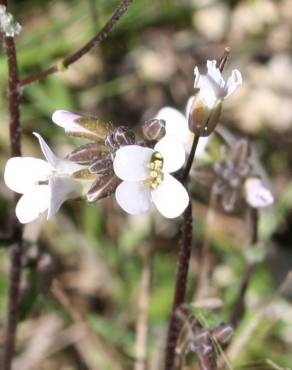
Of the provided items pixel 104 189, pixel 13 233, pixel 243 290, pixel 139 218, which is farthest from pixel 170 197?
pixel 139 218

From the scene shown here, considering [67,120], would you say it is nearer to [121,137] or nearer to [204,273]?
[121,137]

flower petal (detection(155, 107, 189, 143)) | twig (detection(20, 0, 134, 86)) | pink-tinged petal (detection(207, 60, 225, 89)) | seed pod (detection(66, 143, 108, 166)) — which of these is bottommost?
seed pod (detection(66, 143, 108, 166))

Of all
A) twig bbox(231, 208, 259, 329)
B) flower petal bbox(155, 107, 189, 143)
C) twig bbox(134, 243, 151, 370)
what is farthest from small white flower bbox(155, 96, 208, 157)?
twig bbox(134, 243, 151, 370)

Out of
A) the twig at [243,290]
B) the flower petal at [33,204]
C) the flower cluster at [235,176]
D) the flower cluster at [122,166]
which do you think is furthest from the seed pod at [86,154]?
the twig at [243,290]

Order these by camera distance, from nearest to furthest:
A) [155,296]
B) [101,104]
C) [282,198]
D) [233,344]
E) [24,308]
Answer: [24,308]
[233,344]
[155,296]
[282,198]
[101,104]

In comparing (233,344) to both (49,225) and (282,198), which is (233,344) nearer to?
(282,198)

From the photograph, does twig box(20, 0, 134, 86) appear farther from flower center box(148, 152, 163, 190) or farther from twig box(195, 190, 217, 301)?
twig box(195, 190, 217, 301)

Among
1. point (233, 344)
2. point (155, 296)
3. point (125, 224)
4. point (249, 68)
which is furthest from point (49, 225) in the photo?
point (249, 68)
